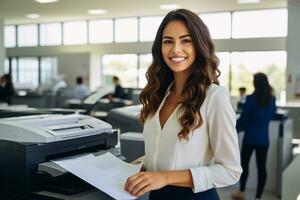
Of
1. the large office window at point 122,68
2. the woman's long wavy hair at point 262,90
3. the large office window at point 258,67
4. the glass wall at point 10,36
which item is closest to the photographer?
the woman's long wavy hair at point 262,90

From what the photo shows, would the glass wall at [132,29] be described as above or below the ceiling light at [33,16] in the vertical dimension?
below

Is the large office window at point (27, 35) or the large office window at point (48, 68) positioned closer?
the large office window at point (48, 68)

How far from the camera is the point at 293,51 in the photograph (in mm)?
8078

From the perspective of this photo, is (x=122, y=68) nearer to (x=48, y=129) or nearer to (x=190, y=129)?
(x=48, y=129)

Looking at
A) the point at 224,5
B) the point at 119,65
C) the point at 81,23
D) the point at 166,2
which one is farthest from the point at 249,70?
the point at 81,23

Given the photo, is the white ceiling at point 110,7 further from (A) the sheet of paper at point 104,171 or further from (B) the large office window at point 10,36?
(A) the sheet of paper at point 104,171

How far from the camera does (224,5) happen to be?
8.69 metres

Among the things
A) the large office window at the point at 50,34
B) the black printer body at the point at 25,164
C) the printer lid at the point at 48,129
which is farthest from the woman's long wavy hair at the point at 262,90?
the large office window at the point at 50,34

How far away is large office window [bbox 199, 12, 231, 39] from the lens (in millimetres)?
9703

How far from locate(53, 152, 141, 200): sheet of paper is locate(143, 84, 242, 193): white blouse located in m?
0.14

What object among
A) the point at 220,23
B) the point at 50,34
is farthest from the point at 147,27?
the point at 50,34

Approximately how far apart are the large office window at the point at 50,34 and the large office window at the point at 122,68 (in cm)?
158

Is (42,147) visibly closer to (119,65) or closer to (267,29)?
(267,29)

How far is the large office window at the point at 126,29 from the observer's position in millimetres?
10812
